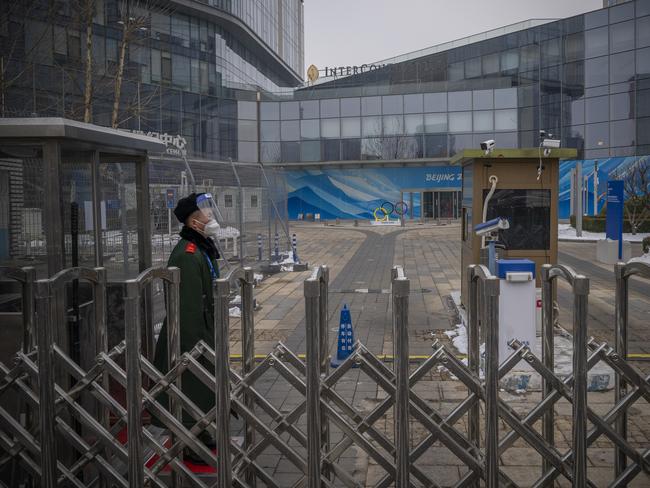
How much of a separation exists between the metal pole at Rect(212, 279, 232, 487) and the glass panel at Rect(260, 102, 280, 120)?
4896cm

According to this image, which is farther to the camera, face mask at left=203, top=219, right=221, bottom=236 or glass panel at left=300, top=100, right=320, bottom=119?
glass panel at left=300, top=100, right=320, bottom=119

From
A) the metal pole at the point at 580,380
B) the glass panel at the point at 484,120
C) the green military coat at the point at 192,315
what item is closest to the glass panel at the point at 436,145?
the glass panel at the point at 484,120

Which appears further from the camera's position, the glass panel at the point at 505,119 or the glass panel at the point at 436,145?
the glass panel at the point at 436,145

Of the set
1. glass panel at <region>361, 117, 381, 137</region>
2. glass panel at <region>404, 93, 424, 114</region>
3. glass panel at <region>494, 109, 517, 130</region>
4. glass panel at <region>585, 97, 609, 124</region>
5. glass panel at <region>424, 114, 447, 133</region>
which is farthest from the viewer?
glass panel at <region>361, 117, 381, 137</region>

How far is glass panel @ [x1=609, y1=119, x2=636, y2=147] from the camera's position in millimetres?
41531

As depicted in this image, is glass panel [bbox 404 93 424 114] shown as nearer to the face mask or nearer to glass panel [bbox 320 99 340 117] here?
glass panel [bbox 320 99 340 117]

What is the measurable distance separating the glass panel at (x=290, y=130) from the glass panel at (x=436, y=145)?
9.41 meters

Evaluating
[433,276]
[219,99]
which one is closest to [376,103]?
[219,99]

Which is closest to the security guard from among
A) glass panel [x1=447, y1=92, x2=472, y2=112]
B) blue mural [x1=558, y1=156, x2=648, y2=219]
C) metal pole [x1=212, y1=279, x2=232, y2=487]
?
metal pole [x1=212, y1=279, x2=232, y2=487]

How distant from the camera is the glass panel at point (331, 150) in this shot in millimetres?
51312

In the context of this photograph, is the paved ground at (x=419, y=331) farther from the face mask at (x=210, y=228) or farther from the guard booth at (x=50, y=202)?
the guard booth at (x=50, y=202)

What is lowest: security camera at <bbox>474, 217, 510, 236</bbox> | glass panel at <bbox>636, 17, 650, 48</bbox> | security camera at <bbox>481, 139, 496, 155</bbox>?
security camera at <bbox>474, 217, 510, 236</bbox>

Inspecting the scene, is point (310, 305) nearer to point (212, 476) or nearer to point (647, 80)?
point (212, 476)

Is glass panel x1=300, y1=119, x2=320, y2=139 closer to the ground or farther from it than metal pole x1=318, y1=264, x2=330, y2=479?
farther from it
